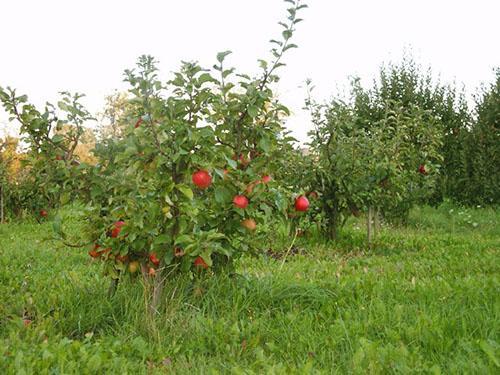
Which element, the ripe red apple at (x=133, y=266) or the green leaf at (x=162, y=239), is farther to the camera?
the ripe red apple at (x=133, y=266)

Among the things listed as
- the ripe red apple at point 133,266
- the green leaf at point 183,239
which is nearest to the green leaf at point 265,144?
the green leaf at point 183,239

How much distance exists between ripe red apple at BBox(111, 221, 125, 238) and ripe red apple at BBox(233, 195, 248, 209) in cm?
77

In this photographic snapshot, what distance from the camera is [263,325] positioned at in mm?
3484

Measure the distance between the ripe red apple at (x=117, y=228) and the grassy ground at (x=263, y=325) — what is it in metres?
0.41

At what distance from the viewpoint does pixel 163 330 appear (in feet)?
11.1

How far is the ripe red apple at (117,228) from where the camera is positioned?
3741 mm

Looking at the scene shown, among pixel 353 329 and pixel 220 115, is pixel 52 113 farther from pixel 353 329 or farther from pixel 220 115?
pixel 353 329

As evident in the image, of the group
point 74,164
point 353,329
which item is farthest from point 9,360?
point 353,329

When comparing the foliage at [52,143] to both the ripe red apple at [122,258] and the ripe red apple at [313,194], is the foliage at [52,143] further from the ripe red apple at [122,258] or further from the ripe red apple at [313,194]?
the ripe red apple at [313,194]

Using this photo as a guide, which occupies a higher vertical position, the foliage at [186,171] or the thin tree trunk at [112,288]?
the foliage at [186,171]

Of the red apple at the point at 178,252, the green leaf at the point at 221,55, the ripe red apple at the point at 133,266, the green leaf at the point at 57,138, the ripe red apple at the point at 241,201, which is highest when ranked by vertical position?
the green leaf at the point at 221,55

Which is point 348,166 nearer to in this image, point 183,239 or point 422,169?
point 422,169

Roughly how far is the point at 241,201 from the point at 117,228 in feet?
2.81

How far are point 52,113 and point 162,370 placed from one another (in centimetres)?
196
